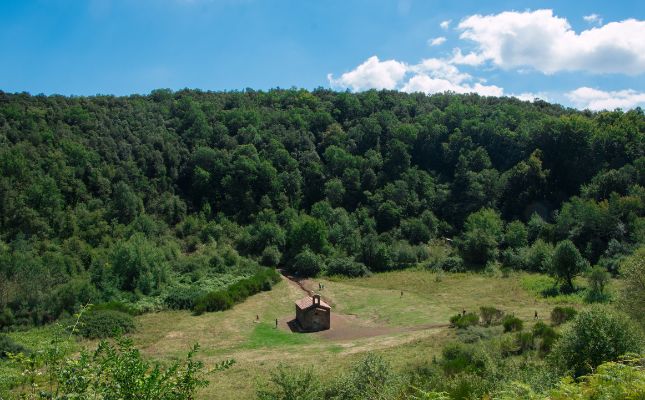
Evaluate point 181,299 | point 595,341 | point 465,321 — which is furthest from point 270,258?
point 595,341

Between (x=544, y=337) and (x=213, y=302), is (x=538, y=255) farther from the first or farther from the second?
(x=213, y=302)

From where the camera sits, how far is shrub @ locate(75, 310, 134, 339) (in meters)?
35.0

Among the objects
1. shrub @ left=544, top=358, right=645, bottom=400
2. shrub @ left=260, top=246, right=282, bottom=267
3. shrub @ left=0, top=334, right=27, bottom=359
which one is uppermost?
shrub @ left=544, top=358, right=645, bottom=400

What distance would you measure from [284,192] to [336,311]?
2986 cm

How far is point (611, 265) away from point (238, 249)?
37730mm

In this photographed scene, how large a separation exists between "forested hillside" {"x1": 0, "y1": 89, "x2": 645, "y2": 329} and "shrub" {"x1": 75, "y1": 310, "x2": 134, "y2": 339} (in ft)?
13.1

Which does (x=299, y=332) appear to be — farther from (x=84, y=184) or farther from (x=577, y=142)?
(x=577, y=142)

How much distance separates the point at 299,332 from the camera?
3778cm

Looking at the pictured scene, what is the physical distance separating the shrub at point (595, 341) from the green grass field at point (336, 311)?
797cm

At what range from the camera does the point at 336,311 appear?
42750mm

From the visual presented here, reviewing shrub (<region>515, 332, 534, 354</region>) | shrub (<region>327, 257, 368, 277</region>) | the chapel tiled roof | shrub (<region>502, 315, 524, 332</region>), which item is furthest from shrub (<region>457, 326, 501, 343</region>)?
shrub (<region>327, 257, 368, 277</region>)

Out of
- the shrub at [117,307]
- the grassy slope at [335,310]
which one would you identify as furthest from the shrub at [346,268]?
the shrub at [117,307]

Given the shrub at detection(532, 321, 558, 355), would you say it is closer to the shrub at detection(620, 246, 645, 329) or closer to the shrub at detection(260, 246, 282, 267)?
the shrub at detection(620, 246, 645, 329)

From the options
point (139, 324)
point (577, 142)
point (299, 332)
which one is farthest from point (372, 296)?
point (577, 142)
